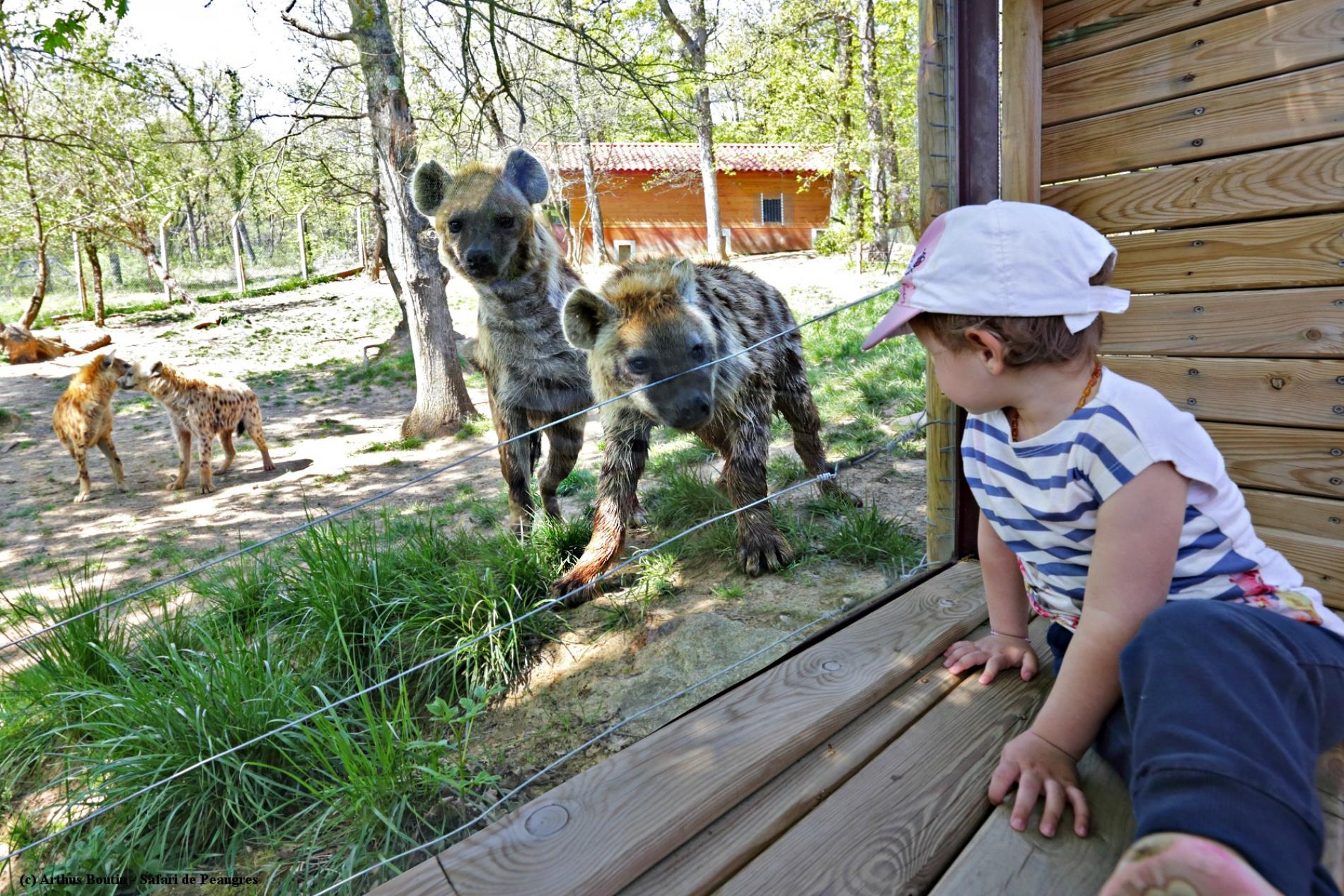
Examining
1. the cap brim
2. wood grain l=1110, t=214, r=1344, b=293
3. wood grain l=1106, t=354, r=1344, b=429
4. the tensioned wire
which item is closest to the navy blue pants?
the cap brim

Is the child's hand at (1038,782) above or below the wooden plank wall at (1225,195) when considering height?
below

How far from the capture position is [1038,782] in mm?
1365

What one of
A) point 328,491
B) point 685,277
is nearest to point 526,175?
point 685,277

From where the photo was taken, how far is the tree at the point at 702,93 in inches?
Result: 121

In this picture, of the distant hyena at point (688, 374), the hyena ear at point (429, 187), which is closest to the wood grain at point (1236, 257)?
the distant hyena at point (688, 374)

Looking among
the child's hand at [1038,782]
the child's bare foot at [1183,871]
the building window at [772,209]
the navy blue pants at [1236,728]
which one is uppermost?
the building window at [772,209]

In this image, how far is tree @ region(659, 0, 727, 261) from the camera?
3082 mm

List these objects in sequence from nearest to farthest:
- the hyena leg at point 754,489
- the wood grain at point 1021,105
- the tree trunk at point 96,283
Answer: the wood grain at point 1021,105
the tree trunk at point 96,283
the hyena leg at point 754,489

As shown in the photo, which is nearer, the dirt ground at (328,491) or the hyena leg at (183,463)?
the dirt ground at (328,491)

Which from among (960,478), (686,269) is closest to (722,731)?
(960,478)

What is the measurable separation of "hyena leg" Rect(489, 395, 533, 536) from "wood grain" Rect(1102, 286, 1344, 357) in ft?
8.57

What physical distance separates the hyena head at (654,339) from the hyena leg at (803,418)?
1.02 meters

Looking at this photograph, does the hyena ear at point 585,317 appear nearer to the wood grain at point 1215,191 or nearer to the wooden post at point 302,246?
the wooden post at point 302,246

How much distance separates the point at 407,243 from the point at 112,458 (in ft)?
4.94
